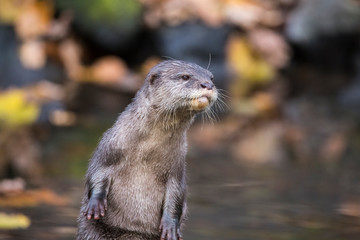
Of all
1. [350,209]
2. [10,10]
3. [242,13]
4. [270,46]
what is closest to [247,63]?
[270,46]

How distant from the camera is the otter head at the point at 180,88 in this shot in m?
5.08

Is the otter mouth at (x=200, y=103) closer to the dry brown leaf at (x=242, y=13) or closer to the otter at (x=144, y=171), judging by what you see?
the otter at (x=144, y=171)

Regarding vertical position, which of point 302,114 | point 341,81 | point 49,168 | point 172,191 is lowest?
point 172,191

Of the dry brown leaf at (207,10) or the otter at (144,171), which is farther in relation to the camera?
the dry brown leaf at (207,10)

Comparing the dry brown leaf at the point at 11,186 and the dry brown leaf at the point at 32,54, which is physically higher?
the dry brown leaf at the point at 32,54

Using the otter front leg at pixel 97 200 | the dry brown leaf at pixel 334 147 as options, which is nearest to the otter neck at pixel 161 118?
the otter front leg at pixel 97 200

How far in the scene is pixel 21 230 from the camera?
648cm

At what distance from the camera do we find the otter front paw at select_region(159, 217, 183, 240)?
5.36 meters

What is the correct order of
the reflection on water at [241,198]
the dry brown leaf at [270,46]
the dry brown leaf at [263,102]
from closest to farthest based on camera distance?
1. the reflection on water at [241,198]
2. the dry brown leaf at [263,102]
3. the dry brown leaf at [270,46]

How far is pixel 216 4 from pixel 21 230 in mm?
9740

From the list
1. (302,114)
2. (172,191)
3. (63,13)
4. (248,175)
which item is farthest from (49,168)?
(63,13)

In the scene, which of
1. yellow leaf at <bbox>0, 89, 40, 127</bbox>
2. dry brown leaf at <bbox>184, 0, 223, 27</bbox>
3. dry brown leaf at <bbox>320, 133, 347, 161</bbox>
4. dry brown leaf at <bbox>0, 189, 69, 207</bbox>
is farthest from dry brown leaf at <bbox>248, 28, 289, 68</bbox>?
dry brown leaf at <bbox>0, 189, 69, 207</bbox>

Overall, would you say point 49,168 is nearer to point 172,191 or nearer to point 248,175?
point 248,175

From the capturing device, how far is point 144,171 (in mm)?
5445
